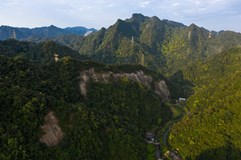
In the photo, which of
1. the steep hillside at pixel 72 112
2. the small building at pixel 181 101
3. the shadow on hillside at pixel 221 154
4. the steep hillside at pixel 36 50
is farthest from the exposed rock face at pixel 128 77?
the shadow on hillside at pixel 221 154

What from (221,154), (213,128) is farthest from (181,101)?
(221,154)

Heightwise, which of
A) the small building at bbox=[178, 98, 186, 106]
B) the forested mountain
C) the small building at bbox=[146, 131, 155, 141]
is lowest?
the small building at bbox=[146, 131, 155, 141]

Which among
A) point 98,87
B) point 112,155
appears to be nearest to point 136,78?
point 98,87

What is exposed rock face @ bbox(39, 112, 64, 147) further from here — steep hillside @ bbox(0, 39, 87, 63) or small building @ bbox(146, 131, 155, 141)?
steep hillside @ bbox(0, 39, 87, 63)

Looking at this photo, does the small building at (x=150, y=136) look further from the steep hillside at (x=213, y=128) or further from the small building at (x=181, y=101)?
the small building at (x=181, y=101)

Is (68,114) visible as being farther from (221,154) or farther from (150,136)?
(221,154)

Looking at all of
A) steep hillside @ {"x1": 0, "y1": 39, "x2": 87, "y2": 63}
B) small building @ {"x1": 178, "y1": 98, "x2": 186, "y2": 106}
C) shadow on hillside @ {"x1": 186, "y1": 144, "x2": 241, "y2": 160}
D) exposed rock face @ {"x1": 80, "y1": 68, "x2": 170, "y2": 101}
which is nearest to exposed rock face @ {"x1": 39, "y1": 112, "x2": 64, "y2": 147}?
exposed rock face @ {"x1": 80, "y1": 68, "x2": 170, "y2": 101}
